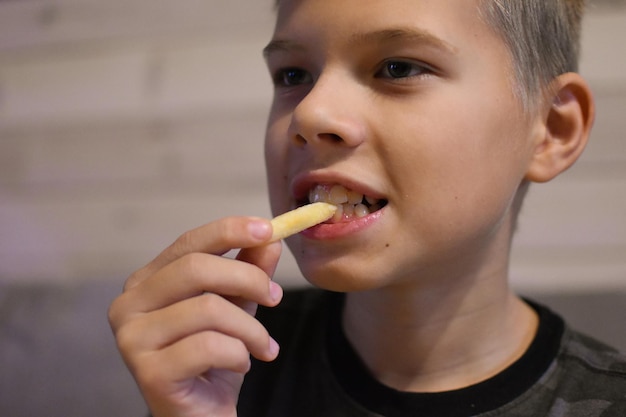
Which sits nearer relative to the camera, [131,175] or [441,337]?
[441,337]

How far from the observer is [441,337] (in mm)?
795

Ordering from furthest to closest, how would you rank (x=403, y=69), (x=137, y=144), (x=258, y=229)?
(x=137, y=144) < (x=403, y=69) < (x=258, y=229)

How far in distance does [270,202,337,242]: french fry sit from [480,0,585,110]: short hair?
26cm

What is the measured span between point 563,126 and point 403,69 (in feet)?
0.80

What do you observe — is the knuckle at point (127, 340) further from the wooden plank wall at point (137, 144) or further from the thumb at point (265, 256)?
the wooden plank wall at point (137, 144)

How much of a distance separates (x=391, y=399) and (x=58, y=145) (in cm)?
101

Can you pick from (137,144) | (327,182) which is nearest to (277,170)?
(327,182)

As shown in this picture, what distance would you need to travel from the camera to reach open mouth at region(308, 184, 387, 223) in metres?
0.66

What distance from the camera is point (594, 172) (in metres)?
1.17

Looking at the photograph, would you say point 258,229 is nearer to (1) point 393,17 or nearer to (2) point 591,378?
(1) point 393,17

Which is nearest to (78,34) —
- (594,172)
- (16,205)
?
(16,205)

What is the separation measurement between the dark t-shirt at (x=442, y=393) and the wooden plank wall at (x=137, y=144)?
377mm

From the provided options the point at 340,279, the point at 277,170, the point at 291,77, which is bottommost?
the point at 340,279

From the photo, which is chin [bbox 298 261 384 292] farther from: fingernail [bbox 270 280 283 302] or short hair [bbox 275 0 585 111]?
short hair [bbox 275 0 585 111]
